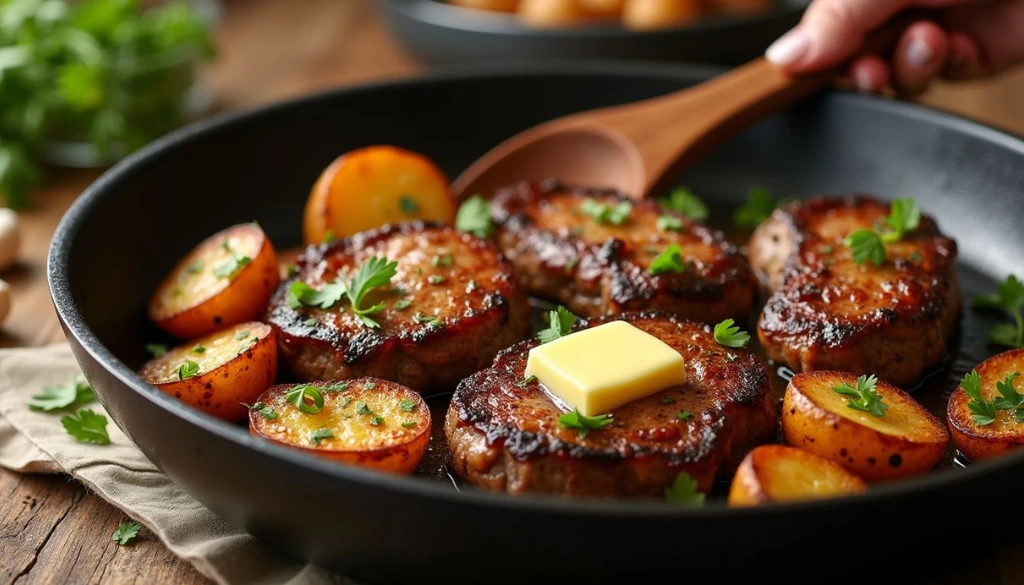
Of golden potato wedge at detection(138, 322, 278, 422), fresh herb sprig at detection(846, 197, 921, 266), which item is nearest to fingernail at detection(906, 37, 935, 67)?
fresh herb sprig at detection(846, 197, 921, 266)

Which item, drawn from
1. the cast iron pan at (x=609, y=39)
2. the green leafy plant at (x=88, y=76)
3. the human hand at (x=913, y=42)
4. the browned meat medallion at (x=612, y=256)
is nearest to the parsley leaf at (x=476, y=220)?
the browned meat medallion at (x=612, y=256)

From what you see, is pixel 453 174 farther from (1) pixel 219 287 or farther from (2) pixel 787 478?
(2) pixel 787 478

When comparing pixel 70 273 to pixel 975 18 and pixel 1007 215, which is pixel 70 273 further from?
pixel 975 18

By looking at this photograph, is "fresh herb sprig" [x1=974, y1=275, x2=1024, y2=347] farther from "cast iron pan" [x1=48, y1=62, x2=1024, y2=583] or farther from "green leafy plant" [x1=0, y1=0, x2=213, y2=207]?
"green leafy plant" [x1=0, y1=0, x2=213, y2=207]

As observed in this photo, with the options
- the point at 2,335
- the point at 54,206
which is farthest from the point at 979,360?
the point at 54,206

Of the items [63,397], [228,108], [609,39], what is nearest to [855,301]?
[609,39]

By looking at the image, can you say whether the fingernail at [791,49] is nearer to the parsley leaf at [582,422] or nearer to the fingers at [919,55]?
the fingers at [919,55]
